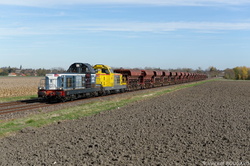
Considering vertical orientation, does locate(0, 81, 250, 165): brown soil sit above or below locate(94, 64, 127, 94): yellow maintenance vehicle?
below

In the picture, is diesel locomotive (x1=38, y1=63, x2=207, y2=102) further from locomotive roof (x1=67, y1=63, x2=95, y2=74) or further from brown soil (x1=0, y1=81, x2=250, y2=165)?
brown soil (x1=0, y1=81, x2=250, y2=165)

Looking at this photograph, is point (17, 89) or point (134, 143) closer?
point (134, 143)

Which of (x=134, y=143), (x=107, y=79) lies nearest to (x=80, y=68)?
(x=107, y=79)

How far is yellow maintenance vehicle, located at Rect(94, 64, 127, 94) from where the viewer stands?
1015 inches

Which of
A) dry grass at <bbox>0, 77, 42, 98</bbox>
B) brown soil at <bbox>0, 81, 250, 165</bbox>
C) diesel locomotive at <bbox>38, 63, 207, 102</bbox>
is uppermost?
diesel locomotive at <bbox>38, 63, 207, 102</bbox>

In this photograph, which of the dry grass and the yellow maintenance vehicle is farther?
the dry grass

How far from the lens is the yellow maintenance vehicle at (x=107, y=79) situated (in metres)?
25.8

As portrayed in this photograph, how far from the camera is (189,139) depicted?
884 centimetres

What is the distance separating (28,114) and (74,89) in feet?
21.0

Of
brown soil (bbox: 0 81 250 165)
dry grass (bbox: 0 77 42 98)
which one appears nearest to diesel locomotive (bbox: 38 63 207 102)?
dry grass (bbox: 0 77 42 98)

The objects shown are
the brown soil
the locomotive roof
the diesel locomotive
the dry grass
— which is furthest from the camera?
the dry grass

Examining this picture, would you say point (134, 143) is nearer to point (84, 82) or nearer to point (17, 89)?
point (84, 82)

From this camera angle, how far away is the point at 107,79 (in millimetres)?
26828

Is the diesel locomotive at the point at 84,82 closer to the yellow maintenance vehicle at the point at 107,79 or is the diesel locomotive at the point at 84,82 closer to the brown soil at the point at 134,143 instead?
the yellow maintenance vehicle at the point at 107,79
